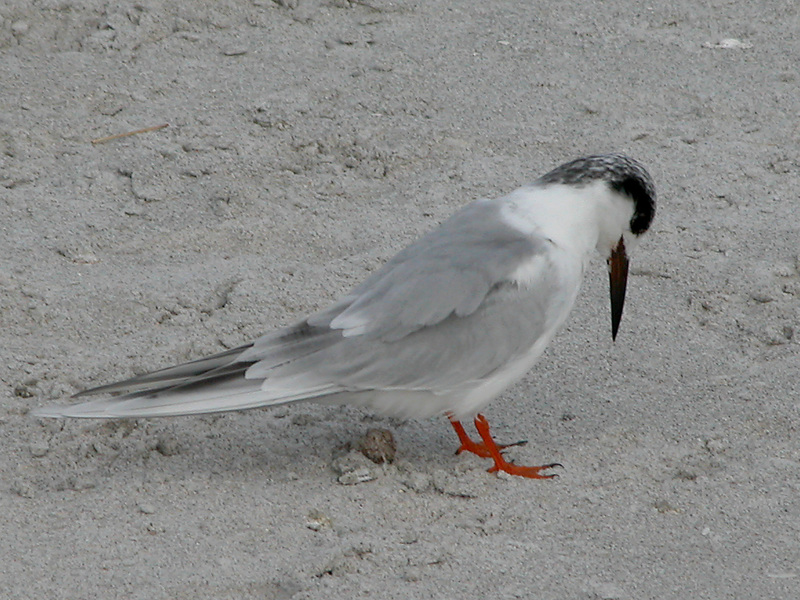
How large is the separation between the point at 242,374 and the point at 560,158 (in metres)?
2.22

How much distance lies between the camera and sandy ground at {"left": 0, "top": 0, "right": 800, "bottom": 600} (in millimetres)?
3238

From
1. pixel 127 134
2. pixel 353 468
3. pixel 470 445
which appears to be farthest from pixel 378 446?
pixel 127 134

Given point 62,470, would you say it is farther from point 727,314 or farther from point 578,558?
point 727,314

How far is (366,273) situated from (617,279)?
0.98 m

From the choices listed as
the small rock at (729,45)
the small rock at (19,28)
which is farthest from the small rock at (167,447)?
the small rock at (729,45)

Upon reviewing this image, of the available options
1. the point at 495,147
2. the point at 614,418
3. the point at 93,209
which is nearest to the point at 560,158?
the point at 495,147

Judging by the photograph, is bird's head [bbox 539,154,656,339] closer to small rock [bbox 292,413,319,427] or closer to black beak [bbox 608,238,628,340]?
black beak [bbox 608,238,628,340]

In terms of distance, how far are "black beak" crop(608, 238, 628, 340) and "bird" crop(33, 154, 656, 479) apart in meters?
0.28

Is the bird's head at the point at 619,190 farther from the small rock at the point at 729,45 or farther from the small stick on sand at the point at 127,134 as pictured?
the small rock at the point at 729,45

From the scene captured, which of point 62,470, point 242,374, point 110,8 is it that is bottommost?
point 62,470

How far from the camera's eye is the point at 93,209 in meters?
4.75

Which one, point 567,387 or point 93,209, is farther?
point 93,209

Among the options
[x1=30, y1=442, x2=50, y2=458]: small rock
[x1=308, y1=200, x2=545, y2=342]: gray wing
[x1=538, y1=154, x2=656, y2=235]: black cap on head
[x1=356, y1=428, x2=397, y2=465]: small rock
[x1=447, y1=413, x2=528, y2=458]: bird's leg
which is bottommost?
[x1=447, y1=413, x2=528, y2=458]: bird's leg

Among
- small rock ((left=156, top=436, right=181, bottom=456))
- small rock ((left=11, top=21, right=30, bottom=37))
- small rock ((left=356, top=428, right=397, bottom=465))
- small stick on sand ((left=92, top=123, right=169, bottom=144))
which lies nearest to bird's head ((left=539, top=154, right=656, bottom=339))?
small rock ((left=356, top=428, right=397, bottom=465))
